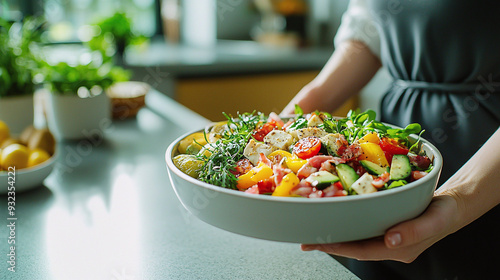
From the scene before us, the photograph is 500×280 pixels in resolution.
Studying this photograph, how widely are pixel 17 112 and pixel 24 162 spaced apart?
14.7 inches

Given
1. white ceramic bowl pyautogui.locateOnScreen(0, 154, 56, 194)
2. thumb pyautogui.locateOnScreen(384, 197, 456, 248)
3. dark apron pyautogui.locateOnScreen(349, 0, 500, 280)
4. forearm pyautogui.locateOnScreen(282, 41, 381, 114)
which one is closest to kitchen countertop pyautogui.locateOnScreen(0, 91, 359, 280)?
white ceramic bowl pyautogui.locateOnScreen(0, 154, 56, 194)

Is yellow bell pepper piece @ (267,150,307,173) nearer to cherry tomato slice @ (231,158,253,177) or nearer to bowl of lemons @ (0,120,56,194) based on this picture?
cherry tomato slice @ (231,158,253,177)

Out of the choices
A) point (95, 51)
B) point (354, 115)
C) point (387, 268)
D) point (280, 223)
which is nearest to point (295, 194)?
point (280, 223)

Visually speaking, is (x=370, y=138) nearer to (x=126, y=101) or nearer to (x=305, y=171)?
(x=305, y=171)

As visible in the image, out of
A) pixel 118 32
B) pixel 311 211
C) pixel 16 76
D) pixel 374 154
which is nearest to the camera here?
pixel 311 211

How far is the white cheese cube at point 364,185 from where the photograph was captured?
23.6 inches

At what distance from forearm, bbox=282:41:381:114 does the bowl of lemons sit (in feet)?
2.07

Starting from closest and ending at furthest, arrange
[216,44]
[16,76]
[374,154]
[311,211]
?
[311,211], [374,154], [16,76], [216,44]

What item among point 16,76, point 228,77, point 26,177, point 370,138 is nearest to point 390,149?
point 370,138

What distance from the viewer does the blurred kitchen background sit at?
2.80 metres

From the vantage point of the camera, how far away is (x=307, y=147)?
70cm

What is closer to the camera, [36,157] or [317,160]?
[317,160]

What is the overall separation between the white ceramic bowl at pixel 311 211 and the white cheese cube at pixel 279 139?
162 millimetres

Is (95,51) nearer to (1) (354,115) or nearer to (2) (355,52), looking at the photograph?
(2) (355,52)
